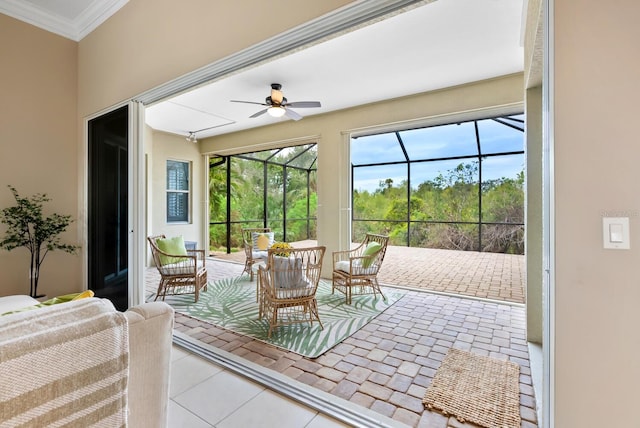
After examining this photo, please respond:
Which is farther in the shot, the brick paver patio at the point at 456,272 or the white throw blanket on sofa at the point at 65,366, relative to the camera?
the brick paver patio at the point at 456,272

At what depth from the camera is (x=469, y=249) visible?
285 inches

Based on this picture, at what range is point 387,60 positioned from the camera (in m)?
3.35

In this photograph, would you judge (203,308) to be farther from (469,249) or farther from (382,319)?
(469,249)

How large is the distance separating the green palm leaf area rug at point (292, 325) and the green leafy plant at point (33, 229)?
4.77 ft

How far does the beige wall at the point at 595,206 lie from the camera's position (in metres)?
0.98

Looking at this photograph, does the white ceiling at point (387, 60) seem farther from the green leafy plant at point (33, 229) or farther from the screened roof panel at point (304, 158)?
the screened roof panel at point (304, 158)

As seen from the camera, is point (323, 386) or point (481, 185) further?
point (481, 185)

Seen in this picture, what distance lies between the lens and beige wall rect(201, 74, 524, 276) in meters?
3.88

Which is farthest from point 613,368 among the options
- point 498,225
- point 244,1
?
point 498,225

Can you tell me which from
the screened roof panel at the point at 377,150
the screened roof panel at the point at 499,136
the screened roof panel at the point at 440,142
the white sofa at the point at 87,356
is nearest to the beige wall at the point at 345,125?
the screened roof panel at the point at 377,150

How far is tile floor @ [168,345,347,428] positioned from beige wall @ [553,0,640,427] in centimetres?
120

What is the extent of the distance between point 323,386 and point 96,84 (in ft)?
13.1

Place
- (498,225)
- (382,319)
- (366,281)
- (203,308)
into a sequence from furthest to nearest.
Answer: (498,225), (366,281), (203,308), (382,319)

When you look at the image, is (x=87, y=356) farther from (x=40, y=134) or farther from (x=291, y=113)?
(x=40, y=134)
